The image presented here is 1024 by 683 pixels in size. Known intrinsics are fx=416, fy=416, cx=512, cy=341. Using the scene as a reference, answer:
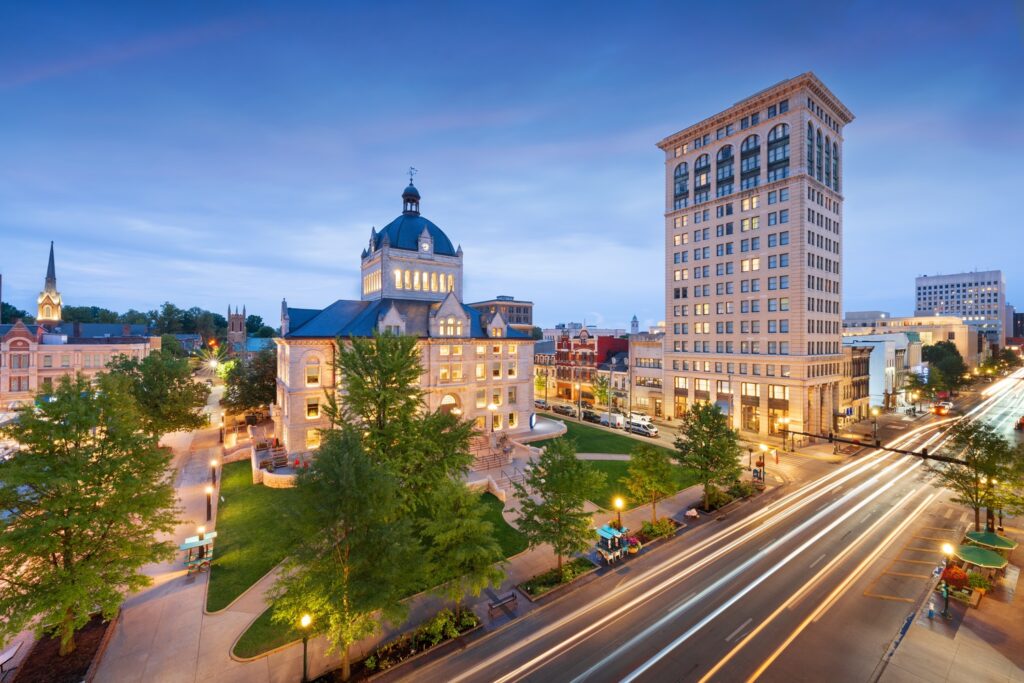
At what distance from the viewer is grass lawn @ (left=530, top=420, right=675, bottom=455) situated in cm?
4757

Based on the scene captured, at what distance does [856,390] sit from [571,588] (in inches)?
2618

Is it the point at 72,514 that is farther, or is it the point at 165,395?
the point at 165,395

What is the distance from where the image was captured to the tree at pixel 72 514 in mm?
15266

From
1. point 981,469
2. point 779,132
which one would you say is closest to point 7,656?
point 981,469

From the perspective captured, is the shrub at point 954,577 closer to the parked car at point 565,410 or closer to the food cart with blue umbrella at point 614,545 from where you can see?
the food cart with blue umbrella at point 614,545

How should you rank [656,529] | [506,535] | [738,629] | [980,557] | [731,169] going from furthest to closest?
[731,169], [656,529], [506,535], [980,557], [738,629]

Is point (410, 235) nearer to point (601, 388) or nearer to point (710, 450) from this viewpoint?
point (601, 388)

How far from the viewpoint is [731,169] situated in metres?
61.1

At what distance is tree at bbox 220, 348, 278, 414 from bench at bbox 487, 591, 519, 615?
46110 millimetres

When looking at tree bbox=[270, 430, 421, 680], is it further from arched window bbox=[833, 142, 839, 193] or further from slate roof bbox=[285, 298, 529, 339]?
arched window bbox=[833, 142, 839, 193]

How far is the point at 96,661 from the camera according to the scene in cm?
1662

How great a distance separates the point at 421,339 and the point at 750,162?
171 feet

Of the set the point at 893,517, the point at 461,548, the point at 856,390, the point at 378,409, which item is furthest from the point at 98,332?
the point at 856,390

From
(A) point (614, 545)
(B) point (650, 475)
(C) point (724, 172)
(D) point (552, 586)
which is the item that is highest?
(C) point (724, 172)
